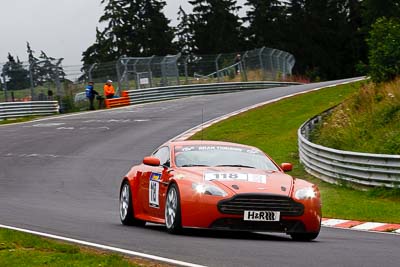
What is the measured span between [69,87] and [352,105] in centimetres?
2080

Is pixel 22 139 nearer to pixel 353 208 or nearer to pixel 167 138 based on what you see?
pixel 167 138

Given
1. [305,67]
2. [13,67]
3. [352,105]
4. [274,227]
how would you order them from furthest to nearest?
1. [305,67]
2. [13,67]
3. [352,105]
4. [274,227]

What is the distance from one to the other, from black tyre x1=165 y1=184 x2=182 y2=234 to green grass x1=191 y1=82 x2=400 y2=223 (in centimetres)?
439

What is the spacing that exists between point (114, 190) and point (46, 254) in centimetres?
1181

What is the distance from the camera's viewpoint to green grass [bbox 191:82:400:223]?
1614 centimetres

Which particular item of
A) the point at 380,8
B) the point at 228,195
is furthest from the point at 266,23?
the point at 228,195

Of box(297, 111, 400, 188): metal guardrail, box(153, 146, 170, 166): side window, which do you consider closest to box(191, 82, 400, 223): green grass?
box(297, 111, 400, 188): metal guardrail

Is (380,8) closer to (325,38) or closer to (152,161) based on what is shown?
(325,38)

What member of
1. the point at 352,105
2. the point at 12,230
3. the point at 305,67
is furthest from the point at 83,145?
the point at 305,67

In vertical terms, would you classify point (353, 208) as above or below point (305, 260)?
below

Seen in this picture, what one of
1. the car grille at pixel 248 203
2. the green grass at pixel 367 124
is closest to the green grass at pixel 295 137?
the green grass at pixel 367 124

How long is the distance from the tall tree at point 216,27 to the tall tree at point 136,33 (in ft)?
13.7

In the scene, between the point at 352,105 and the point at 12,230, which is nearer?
the point at 12,230

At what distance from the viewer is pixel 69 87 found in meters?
46.6
